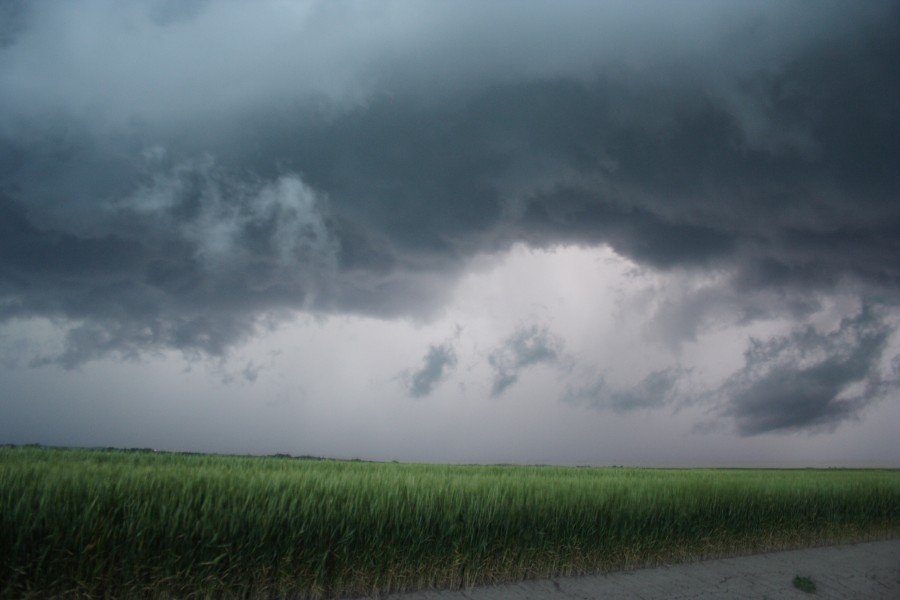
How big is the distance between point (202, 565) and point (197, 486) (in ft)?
2.70

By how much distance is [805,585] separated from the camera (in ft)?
28.8

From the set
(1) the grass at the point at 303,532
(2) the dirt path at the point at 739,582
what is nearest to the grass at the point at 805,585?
(2) the dirt path at the point at 739,582

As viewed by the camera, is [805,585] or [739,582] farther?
[805,585]

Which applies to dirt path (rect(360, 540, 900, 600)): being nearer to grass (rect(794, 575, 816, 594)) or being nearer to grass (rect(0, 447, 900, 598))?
grass (rect(794, 575, 816, 594))

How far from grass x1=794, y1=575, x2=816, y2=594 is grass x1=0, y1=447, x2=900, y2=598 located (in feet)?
4.65

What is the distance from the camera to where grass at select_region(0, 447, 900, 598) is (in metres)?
4.61

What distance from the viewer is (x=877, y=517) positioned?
14211 mm

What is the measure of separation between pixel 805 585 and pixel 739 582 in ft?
3.69

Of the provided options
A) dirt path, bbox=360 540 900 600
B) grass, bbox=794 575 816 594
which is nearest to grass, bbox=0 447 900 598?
dirt path, bbox=360 540 900 600

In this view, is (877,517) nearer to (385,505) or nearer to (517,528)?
(517,528)

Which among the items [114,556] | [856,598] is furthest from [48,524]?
[856,598]

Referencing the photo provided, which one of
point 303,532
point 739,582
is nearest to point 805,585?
point 739,582

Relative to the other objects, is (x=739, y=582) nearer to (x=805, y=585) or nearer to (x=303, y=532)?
(x=805, y=585)

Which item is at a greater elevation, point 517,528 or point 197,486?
point 197,486
